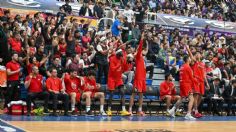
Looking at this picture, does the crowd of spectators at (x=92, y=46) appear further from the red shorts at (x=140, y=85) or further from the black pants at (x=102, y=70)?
the red shorts at (x=140, y=85)

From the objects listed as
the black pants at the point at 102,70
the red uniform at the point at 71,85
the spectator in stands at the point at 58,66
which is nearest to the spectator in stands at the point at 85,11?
the black pants at the point at 102,70

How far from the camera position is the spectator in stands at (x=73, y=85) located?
45.2ft

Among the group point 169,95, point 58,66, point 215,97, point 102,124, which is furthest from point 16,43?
point 215,97

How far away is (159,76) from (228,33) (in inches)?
357

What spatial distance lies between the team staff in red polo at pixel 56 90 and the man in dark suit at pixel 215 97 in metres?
5.67

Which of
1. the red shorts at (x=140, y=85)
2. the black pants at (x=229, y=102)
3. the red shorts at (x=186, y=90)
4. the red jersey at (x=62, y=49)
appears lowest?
the black pants at (x=229, y=102)

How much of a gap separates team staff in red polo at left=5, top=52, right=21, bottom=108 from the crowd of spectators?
0.05 metres

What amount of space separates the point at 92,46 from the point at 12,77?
3.78 m

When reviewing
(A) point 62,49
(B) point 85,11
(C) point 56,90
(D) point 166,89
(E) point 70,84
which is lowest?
(D) point 166,89

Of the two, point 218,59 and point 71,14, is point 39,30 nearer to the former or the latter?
point 71,14

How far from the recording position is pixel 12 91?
13.3m

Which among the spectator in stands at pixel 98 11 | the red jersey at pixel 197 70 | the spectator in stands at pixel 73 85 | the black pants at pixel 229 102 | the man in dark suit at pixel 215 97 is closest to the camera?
the spectator in stands at pixel 73 85

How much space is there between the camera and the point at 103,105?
14.5m

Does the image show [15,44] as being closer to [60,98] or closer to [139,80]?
[60,98]
